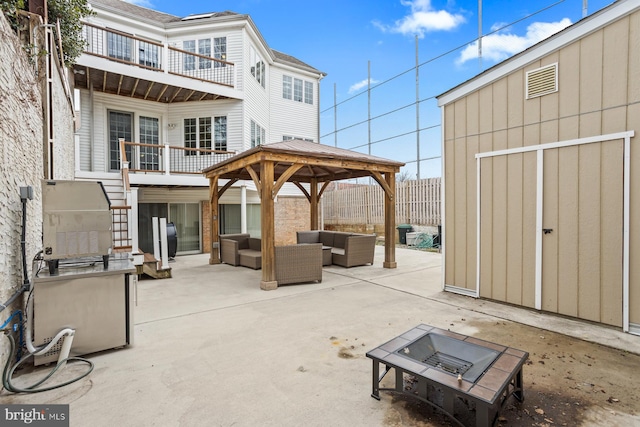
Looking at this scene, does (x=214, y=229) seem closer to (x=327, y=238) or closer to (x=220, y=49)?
(x=327, y=238)

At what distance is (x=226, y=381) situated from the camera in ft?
8.82

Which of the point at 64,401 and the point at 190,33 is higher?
the point at 190,33

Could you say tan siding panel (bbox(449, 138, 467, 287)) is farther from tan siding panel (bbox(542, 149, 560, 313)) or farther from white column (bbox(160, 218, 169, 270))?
white column (bbox(160, 218, 169, 270))

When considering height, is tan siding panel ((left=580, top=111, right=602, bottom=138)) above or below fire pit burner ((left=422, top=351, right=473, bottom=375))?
above

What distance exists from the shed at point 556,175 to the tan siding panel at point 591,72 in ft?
0.04

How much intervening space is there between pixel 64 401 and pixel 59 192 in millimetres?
1808

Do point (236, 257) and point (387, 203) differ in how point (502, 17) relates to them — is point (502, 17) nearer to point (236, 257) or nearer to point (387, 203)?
point (387, 203)

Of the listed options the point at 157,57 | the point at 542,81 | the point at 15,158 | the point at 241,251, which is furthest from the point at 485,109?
the point at 157,57

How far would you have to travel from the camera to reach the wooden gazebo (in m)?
5.97

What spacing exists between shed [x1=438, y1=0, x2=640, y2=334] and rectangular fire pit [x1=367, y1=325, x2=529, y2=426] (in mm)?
2344

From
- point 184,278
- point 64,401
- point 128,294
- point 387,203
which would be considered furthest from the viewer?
point 387,203

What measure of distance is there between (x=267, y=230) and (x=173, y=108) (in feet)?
24.9

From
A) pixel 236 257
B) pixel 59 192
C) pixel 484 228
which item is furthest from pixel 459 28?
pixel 59 192

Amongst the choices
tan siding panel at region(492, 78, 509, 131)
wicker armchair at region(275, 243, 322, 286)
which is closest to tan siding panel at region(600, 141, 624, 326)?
tan siding panel at region(492, 78, 509, 131)
